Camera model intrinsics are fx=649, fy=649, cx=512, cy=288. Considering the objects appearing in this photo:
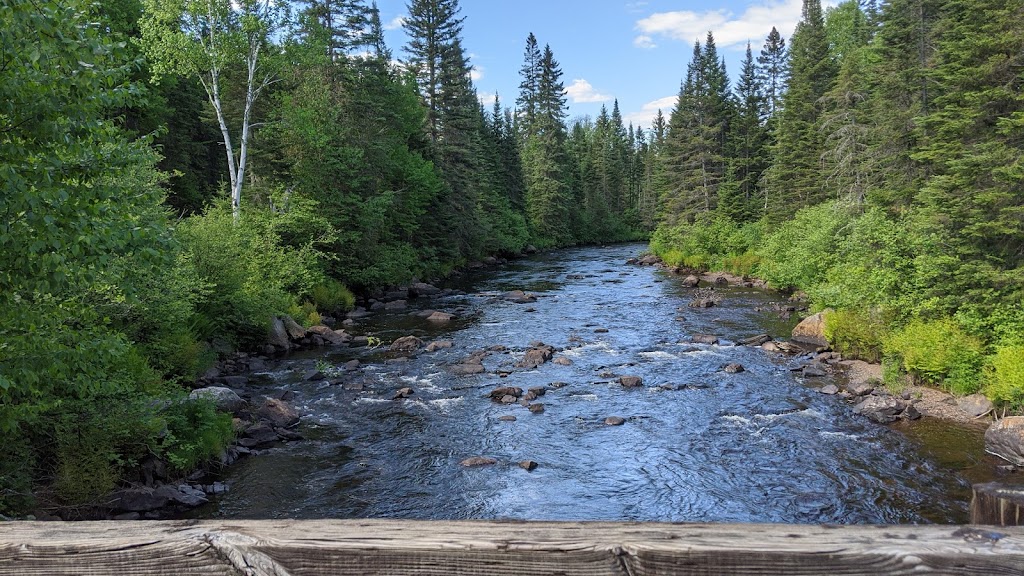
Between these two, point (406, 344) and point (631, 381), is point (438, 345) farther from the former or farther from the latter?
point (631, 381)

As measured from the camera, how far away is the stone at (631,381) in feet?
54.6

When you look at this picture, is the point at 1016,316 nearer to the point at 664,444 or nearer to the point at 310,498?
the point at 664,444

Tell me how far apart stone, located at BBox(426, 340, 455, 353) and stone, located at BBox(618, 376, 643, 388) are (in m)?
6.67

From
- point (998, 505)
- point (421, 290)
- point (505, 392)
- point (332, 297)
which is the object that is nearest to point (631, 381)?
point (505, 392)

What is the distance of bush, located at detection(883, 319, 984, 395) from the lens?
1423 centimetres

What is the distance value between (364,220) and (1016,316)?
24773mm

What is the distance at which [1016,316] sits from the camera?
46.3 feet

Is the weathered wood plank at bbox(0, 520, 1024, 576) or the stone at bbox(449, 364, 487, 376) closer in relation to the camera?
the weathered wood plank at bbox(0, 520, 1024, 576)

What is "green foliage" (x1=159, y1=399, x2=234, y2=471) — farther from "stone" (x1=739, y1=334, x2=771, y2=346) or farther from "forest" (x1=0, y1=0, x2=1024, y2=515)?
"stone" (x1=739, y1=334, x2=771, y2=346)

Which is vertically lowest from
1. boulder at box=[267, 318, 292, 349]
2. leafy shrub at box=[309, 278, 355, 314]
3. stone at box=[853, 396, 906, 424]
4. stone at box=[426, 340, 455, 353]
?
stone at box=[853, 396, 906, 424]

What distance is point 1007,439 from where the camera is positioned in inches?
451

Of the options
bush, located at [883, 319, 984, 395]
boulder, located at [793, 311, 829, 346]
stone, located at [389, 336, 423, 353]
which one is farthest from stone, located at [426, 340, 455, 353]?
bush, located at [883, 319, 984, 395]

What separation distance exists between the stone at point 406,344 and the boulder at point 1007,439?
1502 centimetres

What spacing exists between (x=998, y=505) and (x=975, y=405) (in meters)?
14.1
